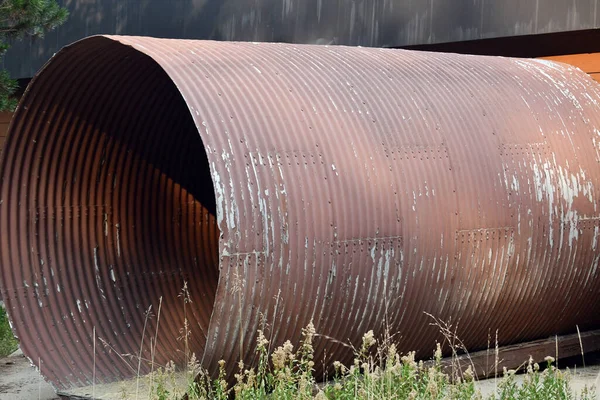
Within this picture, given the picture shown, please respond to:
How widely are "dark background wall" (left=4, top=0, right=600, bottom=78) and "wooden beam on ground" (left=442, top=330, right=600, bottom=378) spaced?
3386mm

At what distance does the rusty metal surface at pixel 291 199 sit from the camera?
19.5 feet

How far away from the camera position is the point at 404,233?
21.2 feet

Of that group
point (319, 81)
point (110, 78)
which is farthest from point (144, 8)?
point (319, 81)

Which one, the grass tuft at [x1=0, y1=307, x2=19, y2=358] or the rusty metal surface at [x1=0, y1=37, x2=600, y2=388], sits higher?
the rusty metal surface at [x1=0, y1=37, x2=600, y2=388]

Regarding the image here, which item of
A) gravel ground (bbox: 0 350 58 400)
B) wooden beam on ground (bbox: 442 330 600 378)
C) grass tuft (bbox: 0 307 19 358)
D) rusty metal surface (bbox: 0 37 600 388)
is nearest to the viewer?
rusty metal surface (bbox: 0 37 600 388)

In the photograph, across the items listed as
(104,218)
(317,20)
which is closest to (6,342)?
(104,218)

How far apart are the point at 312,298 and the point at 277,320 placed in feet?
0.92

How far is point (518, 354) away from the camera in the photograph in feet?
25.4

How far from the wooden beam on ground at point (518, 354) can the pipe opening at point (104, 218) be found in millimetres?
2166

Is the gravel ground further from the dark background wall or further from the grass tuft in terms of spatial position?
the dark background wall

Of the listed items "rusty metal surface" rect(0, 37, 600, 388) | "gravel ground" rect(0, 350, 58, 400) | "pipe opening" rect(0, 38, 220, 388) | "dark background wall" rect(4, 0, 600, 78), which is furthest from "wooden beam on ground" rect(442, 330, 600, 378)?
"dark background wall" rect(4, 0, 600, 78)

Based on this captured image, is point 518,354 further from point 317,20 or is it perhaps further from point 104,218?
point 317,20

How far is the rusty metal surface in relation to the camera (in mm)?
5938

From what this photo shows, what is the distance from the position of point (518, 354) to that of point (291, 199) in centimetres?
285
